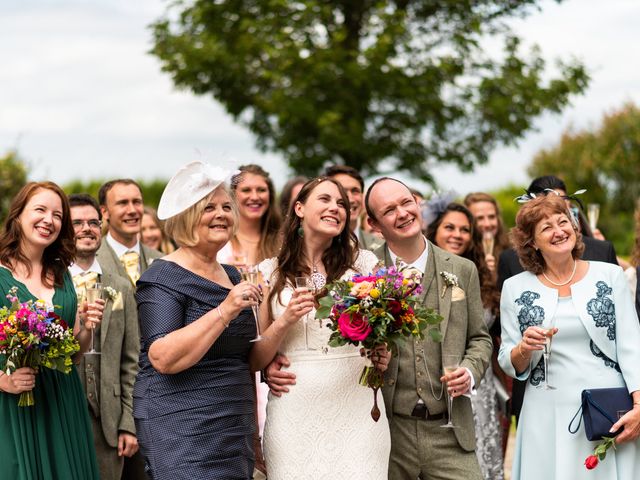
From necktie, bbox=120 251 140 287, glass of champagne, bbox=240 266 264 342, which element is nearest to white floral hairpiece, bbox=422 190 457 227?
necktie, bbox=120 251 140 287

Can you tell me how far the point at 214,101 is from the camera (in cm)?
2102

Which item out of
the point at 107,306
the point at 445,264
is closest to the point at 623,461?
the point at 445,264

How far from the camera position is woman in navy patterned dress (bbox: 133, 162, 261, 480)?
15.2 feet

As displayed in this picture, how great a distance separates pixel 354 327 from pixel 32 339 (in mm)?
1816

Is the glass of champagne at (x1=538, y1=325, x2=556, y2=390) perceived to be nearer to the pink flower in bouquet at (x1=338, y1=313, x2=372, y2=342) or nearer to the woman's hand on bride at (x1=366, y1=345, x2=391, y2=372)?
the woman's hand on bride at (x1=366, y1=345, x2=391, y2=372)

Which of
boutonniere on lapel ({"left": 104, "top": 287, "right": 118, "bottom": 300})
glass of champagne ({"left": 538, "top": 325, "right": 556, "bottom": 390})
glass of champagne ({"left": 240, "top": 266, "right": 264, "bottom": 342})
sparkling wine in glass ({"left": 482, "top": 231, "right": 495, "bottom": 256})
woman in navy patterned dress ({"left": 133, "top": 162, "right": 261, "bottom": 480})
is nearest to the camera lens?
woman in navy patterned dress ({"left": 133, "top": 162, "right": 261, "bottom": 480})

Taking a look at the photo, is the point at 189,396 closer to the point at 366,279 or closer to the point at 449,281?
the point at 366,279

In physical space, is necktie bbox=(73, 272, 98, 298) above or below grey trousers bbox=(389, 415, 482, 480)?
above

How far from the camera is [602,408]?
552 cm

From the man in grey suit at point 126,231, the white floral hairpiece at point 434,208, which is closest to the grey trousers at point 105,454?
the man in grey suit at point 126,231

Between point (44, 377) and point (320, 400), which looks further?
point (44, 377)

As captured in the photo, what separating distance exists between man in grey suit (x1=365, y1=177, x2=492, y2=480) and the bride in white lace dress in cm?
34

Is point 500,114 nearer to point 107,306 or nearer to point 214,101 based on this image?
point 214,101

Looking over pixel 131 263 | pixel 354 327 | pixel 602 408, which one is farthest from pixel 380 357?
pixel 131 263
